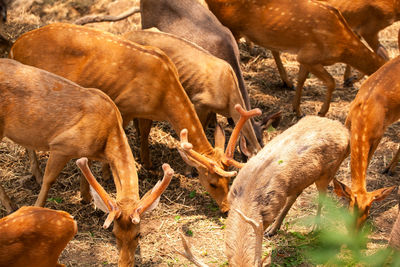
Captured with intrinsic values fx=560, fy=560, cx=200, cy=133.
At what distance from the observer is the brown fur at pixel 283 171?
5121 mm

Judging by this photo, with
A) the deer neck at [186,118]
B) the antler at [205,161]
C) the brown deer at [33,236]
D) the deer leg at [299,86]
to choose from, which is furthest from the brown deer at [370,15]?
the brown deer at [33,236]

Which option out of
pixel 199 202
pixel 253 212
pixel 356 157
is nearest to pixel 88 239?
pixel 199 202

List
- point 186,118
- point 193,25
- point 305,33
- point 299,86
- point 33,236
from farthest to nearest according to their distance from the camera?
1. point 299,86
2. point 305,33
3. point 193,25
4. point 186,118
5. point 33,236

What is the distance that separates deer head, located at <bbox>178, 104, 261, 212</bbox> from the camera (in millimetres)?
5992

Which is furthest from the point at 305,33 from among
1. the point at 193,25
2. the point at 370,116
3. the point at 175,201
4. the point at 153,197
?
the point at 153,197

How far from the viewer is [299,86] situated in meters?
8.41

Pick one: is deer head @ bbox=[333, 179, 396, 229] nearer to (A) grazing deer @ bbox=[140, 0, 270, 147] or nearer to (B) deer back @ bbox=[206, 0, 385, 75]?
(A) grazing deer @ bbox=[140, 0, 270, 147]

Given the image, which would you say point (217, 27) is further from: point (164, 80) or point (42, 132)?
point (42, 132)

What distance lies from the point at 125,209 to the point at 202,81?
2.54 meters

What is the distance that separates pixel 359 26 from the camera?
9.02 meters

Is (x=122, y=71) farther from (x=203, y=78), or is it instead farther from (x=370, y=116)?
(x=370, y=116)

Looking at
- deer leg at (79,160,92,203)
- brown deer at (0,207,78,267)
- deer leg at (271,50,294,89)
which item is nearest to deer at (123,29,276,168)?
deer leg at (79,160,92,203)

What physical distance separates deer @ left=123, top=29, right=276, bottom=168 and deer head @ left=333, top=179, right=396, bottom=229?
1.61 meters

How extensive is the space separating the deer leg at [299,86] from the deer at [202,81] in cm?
156
